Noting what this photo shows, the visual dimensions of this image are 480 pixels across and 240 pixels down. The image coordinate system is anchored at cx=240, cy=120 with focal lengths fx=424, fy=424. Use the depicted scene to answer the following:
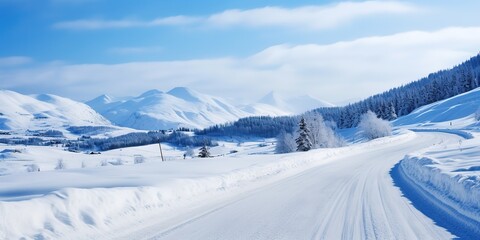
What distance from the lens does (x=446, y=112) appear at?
360 feet

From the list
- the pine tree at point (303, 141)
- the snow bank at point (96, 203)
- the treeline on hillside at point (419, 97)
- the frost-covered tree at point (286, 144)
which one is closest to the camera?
the snow bank at point (96, 203)

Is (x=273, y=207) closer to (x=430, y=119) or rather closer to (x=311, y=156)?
(x=311, y=156)

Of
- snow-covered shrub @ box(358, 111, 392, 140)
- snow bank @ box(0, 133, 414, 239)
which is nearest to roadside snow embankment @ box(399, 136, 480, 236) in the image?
snow bank @ box(0, 133, 414, 239)

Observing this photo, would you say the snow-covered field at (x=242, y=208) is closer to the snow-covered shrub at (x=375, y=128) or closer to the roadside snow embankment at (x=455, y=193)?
the roadside snow embankment at (x=455, y=193)

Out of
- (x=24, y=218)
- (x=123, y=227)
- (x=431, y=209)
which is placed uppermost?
(x=24, y=218)

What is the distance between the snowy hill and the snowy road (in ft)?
310

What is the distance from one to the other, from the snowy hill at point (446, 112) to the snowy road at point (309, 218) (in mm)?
94492

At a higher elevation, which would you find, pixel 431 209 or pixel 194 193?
pixel 194 193

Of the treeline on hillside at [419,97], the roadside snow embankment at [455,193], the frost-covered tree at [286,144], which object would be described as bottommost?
the roadside snow embankment at [455,193]

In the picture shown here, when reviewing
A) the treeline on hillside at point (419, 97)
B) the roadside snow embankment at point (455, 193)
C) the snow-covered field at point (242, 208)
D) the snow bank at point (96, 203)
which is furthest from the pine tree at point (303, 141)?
the treeline on hillside at point (419, 97)

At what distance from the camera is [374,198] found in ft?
41.8

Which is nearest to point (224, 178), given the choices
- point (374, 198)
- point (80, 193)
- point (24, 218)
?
point (374, 198)

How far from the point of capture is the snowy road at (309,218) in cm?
847

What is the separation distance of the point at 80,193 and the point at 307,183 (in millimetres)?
9776
